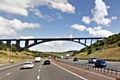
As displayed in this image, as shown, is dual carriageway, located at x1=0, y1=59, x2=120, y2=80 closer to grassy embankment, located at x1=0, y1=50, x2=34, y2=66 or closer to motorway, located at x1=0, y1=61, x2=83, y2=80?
motorway, located at x1=0, y1=61, x2=83, y2=80

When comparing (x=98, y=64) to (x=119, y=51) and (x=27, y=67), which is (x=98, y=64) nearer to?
(x=27, y=67)

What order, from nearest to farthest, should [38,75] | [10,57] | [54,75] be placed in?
[54,75], [38,75], [10,57]

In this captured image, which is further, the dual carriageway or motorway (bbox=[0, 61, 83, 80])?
motorway (bbox=[0, 61, 83, 80])

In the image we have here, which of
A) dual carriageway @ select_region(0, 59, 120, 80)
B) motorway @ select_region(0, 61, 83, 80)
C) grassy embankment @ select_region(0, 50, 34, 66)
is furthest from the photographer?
grassy embankment @ select_region(0, 50, 34, 66)

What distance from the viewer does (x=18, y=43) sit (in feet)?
367

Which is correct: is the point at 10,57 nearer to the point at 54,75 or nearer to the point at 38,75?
the point at 38,75

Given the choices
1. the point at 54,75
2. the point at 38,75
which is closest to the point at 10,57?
the point at 38,75

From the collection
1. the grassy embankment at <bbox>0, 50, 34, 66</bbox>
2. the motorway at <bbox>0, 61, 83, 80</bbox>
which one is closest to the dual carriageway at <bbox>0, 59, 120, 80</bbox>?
the motorway at <bbox>0, 61, 83, 80</bbox>

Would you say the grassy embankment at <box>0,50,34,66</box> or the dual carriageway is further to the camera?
the grassy embankment at <box>0,50,34,66</box>

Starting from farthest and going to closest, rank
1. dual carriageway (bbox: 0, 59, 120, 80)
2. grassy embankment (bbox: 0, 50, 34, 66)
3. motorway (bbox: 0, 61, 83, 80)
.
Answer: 1. grassy embankment (bbox: 0, 50, 34, 66)
2. motorway (bbox: 0, 61, 83, 80)
3. dual carriageway (bbox: 0, 59, 120, 80)

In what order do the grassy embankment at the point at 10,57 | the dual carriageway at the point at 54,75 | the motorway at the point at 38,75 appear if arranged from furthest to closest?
1. the grassy embankment at the point at 10,57
2. the motorway at the point at 38,75
3. the dual carriageway at the point at 54,75

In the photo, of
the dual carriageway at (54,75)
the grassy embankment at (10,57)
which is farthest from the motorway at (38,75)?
the grassy embankment at (10,57)

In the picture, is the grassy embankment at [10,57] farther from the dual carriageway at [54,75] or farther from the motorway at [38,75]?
the motorway at [38,75]

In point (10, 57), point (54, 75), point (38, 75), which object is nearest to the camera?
point (54, 75)
